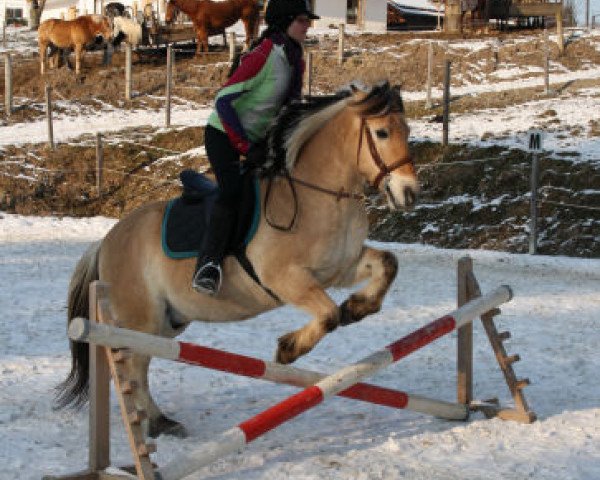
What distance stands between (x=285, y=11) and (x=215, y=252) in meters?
1.59

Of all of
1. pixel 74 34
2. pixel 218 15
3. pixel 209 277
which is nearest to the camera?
pixel 209 277

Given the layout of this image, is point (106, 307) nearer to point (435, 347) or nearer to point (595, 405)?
point (595, 405)

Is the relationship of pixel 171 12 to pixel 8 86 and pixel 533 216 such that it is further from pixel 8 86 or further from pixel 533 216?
pixel 533 216

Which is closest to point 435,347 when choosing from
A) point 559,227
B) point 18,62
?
point 559,227

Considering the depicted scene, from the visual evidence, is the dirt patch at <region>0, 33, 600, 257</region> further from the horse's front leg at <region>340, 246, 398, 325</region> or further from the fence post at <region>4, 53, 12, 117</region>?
the horse's front leg at <region>340, 246, 398, 325</region>

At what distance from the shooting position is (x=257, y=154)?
21.1ft

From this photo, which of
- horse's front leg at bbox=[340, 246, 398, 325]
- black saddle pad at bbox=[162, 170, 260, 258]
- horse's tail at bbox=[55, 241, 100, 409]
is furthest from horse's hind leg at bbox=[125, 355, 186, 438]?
horse's front leg at bbox=[340, 246, 398, 325]

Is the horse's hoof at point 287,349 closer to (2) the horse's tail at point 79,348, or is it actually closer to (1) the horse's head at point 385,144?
(1) the horse's head at point 385,144

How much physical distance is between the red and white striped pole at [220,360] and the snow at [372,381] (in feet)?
0.93

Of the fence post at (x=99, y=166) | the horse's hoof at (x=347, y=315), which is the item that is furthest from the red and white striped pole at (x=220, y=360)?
the fence post at (x=99, y=166)

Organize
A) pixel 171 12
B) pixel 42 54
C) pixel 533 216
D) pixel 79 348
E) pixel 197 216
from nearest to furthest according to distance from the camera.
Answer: pixel 197 216 → pixel 79 348 → pixel 533 216 → pixel 42 54 → pixel 171 12

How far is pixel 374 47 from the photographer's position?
32.2 metres

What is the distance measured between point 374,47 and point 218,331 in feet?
77.3

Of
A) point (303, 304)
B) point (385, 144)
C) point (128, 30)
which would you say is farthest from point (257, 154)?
point (128, 30)
